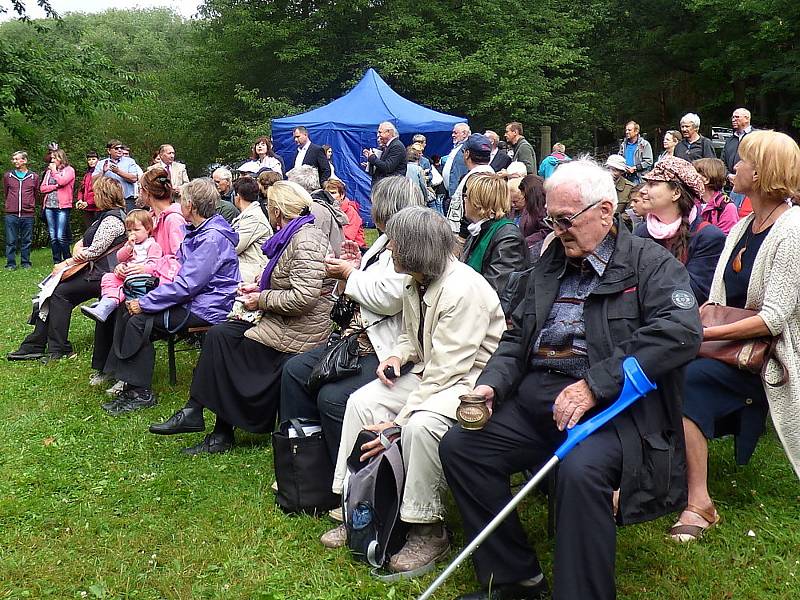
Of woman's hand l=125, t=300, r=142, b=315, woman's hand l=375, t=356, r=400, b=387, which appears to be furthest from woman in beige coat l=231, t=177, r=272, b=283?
woman's hand l=375, t=356, r=400, b=387

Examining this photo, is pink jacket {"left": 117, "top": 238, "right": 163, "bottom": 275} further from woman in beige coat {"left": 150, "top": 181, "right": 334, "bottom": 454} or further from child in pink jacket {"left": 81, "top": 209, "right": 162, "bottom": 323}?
woman in beige coat {"left": 150, "top": 181, "right": 334, "bottom": 454}

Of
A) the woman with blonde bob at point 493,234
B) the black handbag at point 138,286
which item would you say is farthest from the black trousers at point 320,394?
the black handbag at point 138,286

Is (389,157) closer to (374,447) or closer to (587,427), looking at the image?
(374,447)

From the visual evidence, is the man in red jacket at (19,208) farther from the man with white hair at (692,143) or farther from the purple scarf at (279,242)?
the purple scarf at (279,242)

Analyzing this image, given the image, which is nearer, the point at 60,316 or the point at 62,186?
the point at 60,316

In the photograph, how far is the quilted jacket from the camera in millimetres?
4758

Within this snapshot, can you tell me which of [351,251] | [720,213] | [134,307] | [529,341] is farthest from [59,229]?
[529,341]

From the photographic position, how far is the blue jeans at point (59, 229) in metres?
14.9

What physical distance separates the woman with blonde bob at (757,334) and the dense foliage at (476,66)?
1938 cm

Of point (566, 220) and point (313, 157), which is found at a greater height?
point (566, 220)

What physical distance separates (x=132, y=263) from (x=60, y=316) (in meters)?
1.60

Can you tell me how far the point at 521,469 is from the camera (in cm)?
322

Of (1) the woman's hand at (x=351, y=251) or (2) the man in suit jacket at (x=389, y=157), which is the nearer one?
(1) the woman's hand at (x=351, y=251)

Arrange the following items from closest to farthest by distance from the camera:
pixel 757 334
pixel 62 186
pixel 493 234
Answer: pixel 757 334
pixel 493 234
pixel 62 186
